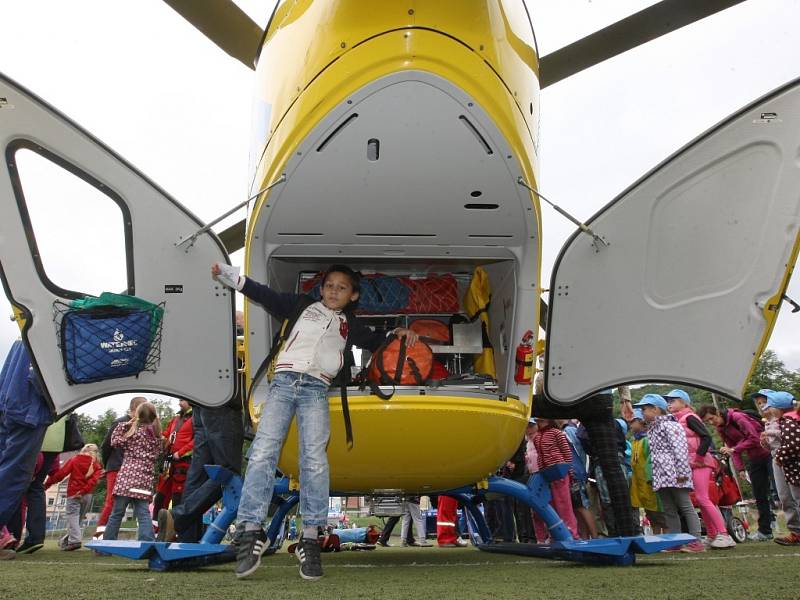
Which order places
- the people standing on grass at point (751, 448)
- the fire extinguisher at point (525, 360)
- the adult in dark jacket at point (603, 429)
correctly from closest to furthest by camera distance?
the fire extinguisher at point (525, 360)
the adult in dark jacket at point (603, 429)
the people standing on grass at point (751, 448)

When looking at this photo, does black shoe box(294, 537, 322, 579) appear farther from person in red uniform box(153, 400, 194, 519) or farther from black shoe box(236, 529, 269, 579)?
person in red uniform box(153, 400, 194, 519)

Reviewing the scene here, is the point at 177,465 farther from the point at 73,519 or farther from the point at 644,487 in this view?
the point at 644,487

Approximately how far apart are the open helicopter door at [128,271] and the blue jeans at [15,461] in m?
1.38

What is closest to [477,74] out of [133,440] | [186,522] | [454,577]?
[454,577]

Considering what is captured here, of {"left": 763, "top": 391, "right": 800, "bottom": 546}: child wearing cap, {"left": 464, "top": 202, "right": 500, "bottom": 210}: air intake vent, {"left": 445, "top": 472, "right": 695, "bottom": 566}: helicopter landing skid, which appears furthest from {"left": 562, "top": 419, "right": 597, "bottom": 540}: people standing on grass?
{"left": 464, "top": 202, "right": 500, "bottom": 210}: air intake vent

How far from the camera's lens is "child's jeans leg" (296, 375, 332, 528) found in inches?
120

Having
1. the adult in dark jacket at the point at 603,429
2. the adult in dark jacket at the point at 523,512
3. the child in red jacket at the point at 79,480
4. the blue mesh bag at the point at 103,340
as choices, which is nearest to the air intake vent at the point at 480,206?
the adult in dark jacket at the point at 603,429

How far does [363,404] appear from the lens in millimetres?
3213

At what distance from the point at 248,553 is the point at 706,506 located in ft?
16.1

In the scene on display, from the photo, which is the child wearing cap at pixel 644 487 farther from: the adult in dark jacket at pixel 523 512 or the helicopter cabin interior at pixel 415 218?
the helicopter cabin interior at pixel 415 218

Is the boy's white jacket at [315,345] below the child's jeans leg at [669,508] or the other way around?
the other way around

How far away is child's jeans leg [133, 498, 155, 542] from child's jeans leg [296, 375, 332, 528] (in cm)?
373

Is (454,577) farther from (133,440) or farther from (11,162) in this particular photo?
(133,440)

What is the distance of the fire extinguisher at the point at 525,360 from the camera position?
3658mm
